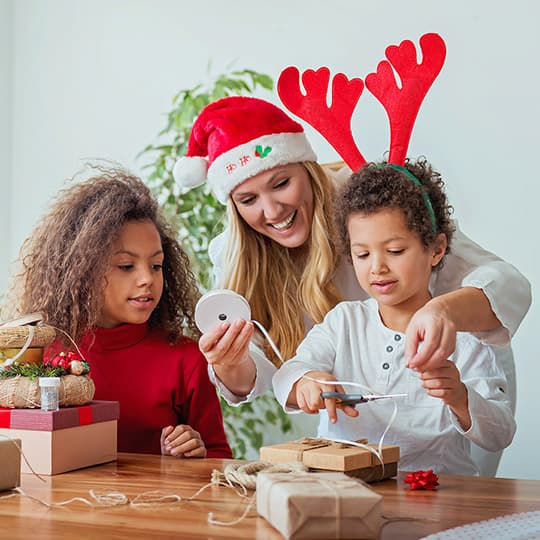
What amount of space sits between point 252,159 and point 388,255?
60 cm

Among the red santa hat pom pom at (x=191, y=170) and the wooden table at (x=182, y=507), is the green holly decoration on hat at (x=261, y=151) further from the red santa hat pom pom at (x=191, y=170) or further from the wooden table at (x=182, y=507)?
the wooden table at (x=182, y=507)

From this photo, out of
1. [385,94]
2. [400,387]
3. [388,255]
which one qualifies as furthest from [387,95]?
[400,387]

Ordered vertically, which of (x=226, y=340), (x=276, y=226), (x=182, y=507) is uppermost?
(x=276, y=226)

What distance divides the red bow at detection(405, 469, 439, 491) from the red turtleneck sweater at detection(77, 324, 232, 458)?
0.64m

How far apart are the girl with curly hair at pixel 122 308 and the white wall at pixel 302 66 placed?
1.33m

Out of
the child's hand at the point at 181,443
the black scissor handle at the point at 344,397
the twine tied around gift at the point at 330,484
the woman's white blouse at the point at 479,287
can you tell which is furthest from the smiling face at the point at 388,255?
the twine tied around gift at the point at 330,484

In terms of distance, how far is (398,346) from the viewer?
1.67 m

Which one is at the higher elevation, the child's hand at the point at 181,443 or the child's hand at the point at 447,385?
the child's hand at the point at 447,385

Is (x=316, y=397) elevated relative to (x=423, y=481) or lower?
elevated

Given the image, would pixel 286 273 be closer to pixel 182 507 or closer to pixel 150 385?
pixel 150 385

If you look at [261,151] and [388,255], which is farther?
[261,151]

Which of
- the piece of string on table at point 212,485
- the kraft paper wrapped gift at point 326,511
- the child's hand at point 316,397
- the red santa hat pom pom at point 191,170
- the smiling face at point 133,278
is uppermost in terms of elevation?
the red santa hat pom pom at point 191,170

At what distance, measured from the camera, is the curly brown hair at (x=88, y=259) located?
1743mm

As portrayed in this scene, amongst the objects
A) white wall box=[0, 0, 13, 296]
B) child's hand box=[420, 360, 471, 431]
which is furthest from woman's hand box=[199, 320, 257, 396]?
white wall box=[0, 0, 13, 296]
